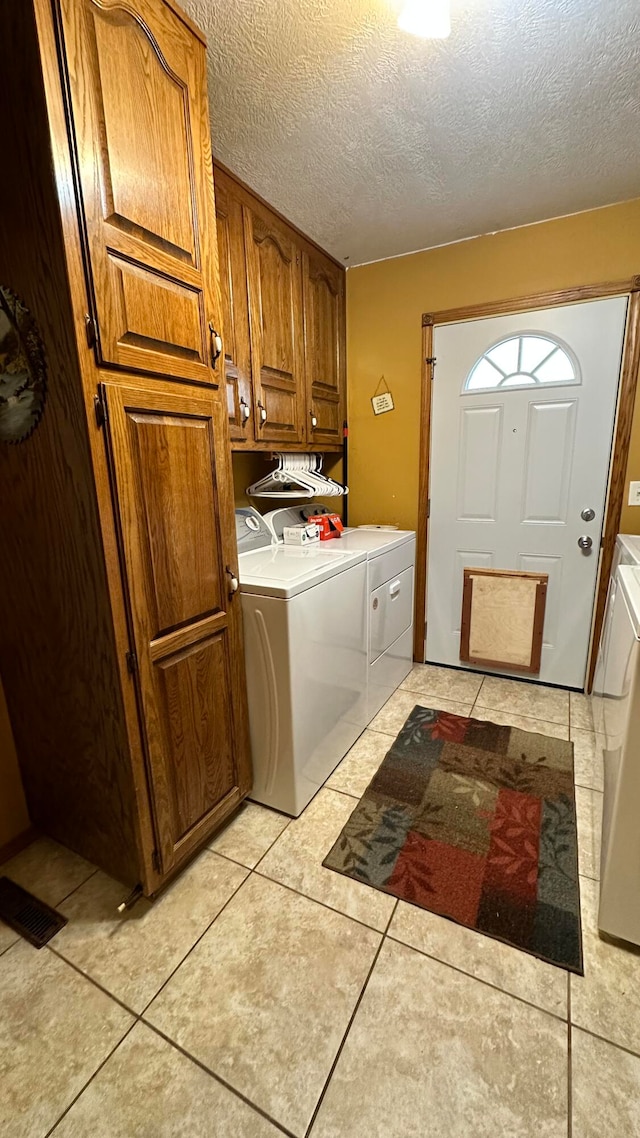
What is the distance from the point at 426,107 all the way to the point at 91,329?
137cm

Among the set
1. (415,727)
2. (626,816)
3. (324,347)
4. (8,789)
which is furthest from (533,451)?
(8,789)

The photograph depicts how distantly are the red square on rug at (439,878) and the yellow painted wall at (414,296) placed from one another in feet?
5.70

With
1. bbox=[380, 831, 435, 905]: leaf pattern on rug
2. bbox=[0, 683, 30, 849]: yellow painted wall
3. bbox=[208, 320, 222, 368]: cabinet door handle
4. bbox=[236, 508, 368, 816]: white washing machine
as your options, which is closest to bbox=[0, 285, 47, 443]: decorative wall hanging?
bbox=[208, 320, 222, 368]: cabinet door handle

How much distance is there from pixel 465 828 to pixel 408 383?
7.32ft

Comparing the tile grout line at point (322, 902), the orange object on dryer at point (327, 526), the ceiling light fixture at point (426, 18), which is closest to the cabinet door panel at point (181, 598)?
the tile grout line at point (322, 902)

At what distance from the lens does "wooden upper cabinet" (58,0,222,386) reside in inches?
38.1

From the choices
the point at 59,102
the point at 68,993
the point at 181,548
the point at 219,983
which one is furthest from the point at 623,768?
the point at 59,102

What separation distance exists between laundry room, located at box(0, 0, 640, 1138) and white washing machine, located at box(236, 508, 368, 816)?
0.6 inches

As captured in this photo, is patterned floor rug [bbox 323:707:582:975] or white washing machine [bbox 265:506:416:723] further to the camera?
white washing machine [bbox 265:506:416:723]

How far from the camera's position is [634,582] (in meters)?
1.45

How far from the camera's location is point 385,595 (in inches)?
90.4

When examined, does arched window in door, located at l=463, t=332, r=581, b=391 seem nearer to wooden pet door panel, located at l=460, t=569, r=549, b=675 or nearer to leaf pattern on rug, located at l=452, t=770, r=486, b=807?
wooden pet door panel, located at l=460, t=569, r=549, b=675

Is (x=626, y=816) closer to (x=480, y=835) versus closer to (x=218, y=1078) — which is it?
(x=480, y=835)

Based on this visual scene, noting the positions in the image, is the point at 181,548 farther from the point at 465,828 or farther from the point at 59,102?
the point at 465,828
